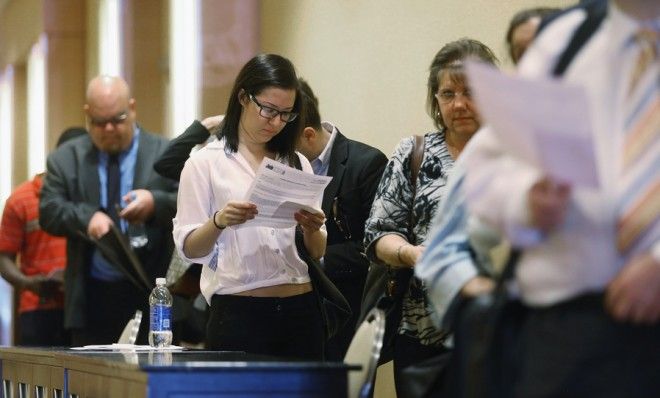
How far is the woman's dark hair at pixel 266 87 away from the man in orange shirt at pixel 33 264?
3652 millimetres

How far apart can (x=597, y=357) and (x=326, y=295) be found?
2362 millimetres

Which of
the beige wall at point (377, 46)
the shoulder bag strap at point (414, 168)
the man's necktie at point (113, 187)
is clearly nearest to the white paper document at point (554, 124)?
the shoulder bag strap at point (414, 168)

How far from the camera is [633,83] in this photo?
98.4 inches

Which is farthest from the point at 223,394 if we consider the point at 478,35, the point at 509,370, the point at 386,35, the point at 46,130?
the point at 46,130

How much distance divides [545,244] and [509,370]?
271 mm

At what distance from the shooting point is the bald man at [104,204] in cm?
698

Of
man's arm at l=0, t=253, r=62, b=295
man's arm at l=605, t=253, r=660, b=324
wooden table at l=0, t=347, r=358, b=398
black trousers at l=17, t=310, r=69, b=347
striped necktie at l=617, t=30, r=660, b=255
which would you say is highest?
striped necktie at l=617, t=30, r=660, b=255

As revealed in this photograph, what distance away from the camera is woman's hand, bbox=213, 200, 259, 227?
437 cm

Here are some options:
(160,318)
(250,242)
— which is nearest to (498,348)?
(250,242)

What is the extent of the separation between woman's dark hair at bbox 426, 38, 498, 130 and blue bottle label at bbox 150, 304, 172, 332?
52.6 inches

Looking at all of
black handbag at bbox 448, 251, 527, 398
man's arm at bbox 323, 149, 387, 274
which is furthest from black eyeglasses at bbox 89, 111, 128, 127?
black handbag at bbox 448, 251, 527, 398

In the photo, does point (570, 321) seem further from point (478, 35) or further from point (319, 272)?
point (478, 35)

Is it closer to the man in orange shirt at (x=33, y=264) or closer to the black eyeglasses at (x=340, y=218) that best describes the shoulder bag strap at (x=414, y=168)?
the black eyeglasses at (x=340, y=218)

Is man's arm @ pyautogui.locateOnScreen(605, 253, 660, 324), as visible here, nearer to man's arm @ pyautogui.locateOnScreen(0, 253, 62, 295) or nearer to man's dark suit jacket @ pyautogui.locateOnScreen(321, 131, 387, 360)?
man's dark suit jacket @ pyautogui.locateOnScreen(321, 131, 387, 360)
